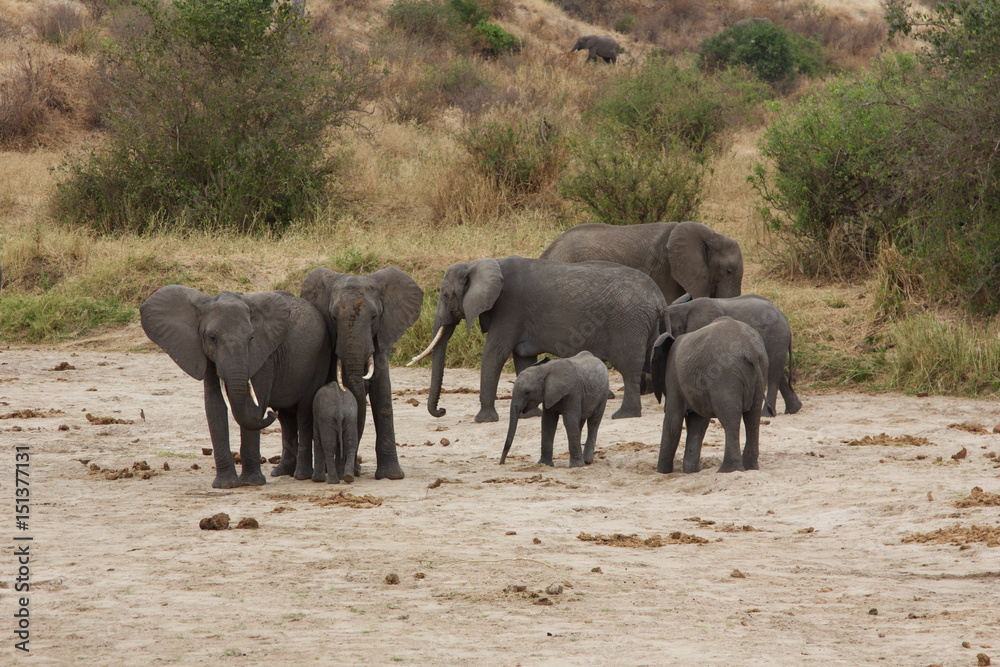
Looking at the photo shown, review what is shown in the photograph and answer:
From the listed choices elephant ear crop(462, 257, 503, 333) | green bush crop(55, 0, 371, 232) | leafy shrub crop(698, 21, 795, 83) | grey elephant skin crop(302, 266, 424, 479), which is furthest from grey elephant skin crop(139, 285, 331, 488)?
leafy shrub crop(698, 21, 795, 83)

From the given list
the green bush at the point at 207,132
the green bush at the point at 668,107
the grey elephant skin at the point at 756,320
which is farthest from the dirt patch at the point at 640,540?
the green bush at the point at 668,107

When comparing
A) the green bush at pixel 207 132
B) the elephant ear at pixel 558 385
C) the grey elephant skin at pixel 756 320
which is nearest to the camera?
the elephant ear at pixel 558 385

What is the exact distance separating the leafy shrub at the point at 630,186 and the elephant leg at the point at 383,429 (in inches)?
364

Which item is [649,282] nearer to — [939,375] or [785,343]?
[785,343]

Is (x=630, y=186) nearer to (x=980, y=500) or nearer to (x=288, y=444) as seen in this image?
(x=288, y=444)

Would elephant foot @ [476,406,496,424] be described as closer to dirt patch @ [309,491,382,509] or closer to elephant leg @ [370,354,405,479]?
elephant leg @ [370,354,405,479]

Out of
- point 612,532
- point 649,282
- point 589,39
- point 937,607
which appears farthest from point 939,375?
point 589,39

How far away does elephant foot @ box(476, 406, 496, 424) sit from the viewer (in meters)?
10.2

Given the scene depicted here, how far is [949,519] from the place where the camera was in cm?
623

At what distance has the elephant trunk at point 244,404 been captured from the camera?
6965mm

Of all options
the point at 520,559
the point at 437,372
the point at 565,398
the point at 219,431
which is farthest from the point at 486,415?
the point at 520,559

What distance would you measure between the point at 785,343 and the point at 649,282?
1353 millimetres

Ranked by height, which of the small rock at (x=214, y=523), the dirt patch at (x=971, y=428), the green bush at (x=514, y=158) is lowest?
the dirt patch at (x=971, y=428)

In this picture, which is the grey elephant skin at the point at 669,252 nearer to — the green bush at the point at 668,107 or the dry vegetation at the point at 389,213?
the dry vegetation at the point at 389,213
